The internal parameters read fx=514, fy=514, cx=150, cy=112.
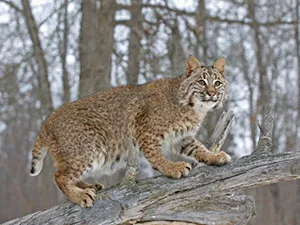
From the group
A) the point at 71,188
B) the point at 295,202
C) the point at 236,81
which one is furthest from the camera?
the point at 295,202

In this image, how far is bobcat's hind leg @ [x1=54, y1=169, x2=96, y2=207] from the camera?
14.3ft

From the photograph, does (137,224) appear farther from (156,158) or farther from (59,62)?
(59,62)

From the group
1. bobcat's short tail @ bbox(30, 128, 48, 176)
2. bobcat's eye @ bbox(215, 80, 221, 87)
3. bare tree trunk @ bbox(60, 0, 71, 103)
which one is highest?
bare tree trunk @ bbox(60, 0, 71, 103)

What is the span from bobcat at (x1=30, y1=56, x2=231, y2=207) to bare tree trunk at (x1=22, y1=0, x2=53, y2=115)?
371cm

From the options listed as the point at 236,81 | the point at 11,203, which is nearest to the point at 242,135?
the point at 236,81

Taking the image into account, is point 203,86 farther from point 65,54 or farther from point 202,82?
point 65,54

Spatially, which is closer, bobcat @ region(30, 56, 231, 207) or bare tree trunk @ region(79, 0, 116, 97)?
bobcat @ region(30, 56, 231, 207)

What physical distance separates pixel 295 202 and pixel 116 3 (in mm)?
5898

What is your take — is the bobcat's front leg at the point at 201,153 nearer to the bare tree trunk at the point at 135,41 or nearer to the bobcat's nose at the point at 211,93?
the bobcat's nose at the point at 211,93

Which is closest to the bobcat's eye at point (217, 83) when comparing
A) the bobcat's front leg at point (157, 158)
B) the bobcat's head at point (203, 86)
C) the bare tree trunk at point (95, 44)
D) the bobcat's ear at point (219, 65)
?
the bobcat's head at point (203, 86)

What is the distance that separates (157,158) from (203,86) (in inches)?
31.1

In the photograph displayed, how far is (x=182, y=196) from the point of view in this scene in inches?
163

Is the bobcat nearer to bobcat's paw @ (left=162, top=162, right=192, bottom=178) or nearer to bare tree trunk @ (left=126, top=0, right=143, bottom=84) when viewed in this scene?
bobcat's paw @ (left=162, top=162, right=192, bottom=178)

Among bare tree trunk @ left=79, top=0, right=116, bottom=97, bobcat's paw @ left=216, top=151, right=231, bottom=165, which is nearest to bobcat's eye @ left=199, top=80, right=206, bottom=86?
bobcat's paw @ left=216, top=151, right=231, bottom=165
